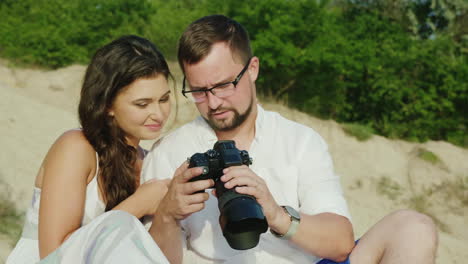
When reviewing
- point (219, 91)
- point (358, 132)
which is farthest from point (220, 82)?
point (358, 132)

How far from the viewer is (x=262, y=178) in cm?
206

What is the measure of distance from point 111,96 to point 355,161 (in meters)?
8.02

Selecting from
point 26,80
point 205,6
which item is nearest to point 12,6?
point 26,80

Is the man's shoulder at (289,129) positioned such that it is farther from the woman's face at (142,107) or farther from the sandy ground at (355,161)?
the sandy ground at (355,161)

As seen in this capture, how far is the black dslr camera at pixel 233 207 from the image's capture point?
1.50 metres

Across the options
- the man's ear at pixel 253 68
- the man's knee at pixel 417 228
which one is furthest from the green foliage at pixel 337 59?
the man's knee at pixel 417 228

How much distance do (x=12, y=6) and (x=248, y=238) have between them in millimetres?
18436

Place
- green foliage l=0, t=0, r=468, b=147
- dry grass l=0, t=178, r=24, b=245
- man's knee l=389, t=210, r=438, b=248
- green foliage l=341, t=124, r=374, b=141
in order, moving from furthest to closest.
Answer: green foliage l=0, t=0, r=468, b=147 < green foliage l=341, t=124, r=374, b=141 < dry grass l=0, t=178, r=24, b=245 < man's knee l=389, t=210, r=438, b=248

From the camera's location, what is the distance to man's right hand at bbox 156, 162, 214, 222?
5.49ft

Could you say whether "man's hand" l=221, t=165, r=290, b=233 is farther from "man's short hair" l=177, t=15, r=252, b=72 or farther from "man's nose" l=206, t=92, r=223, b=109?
"man's short hair" l=177, t=15, r=252, b=72

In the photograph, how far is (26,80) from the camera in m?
12.3

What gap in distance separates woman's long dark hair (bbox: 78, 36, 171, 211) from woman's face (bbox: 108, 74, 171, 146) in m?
0.03

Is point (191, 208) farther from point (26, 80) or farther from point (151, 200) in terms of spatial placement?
point (26, 80)

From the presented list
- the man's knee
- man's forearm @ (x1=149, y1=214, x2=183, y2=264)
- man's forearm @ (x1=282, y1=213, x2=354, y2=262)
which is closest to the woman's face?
man's forearm @ (x1=149, y1=214, x2=183, y2=264)
